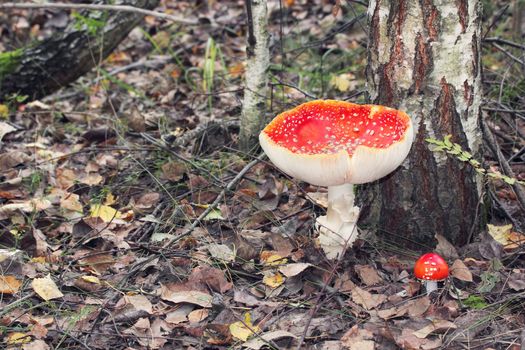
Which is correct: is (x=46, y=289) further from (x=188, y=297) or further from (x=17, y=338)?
(x=188, y=297)

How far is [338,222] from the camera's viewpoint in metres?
3.95

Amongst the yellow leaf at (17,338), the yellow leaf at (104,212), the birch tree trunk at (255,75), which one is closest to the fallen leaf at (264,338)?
the yellow leaf at (17,338)

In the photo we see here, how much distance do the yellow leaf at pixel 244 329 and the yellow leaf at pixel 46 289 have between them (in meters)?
1.00

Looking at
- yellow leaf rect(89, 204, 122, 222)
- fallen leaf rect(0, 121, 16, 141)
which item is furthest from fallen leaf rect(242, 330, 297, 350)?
fallen leaf rect(0, 121, 16, 141)

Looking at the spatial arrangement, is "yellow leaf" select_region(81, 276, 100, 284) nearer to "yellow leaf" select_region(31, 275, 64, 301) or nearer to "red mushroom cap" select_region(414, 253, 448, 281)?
"yellow leaf" select_region(31, 275, 64, 301)

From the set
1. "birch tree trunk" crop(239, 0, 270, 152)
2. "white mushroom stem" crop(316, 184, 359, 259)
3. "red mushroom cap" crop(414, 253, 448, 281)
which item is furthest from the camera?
"birch tree trunk" crop(239, 0, 270, 152)

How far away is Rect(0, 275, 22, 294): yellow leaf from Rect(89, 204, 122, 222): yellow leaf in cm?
78

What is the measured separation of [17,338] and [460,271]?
2321mm

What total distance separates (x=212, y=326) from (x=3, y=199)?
2.26m

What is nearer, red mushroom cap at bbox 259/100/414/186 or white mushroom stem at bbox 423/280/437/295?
red mushroom cap at bbox 259/100/414/186

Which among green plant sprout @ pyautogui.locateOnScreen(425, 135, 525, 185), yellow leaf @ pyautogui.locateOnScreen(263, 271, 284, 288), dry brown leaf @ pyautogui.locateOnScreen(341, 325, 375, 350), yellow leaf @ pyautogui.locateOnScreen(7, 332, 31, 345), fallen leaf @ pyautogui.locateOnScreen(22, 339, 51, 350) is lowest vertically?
yellow leaf @ pyautogui.locateOnScreen(263, 271, 284, 288)

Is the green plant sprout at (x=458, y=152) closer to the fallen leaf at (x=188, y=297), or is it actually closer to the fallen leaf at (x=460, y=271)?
the fallen leaf at (x=460, y=271)

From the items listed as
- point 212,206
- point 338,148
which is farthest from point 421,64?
point 212,206

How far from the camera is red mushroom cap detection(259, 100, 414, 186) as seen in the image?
11.1ft
